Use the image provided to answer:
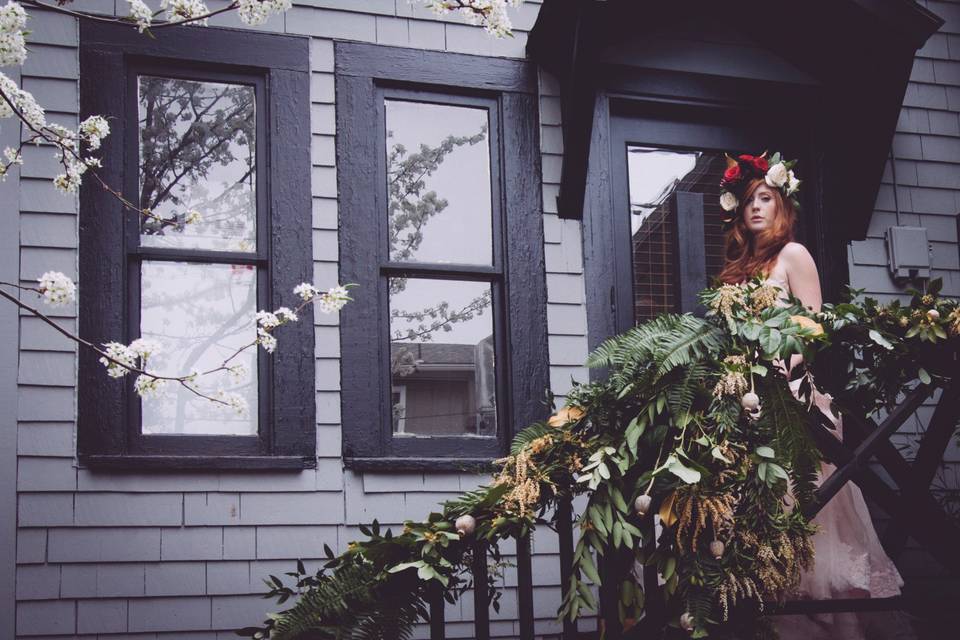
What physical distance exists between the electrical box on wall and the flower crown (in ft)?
2.98

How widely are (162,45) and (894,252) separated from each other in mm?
3655

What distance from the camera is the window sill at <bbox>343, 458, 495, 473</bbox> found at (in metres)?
4.89

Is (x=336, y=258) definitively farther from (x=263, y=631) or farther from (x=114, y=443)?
(x=263, y=631)

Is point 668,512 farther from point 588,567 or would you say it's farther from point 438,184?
point 438,184

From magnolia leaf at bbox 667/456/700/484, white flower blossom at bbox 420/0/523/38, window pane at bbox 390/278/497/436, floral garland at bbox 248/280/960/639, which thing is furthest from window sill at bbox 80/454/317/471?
magnolia leaf at bbox 667/456/700/484

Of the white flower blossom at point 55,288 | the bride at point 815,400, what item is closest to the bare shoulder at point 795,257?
the bride at point 815,400

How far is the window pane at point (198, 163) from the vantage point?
16.4 ft

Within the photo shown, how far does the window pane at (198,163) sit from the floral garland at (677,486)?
203 centimetres

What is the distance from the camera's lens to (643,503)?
3229mm

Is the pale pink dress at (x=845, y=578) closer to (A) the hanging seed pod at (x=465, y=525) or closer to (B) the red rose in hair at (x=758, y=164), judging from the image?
(B) the red rose in hair at (x=758, y=164)

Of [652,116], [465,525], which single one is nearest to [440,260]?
[652,116]

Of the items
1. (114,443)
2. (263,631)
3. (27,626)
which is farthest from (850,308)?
(27,626)

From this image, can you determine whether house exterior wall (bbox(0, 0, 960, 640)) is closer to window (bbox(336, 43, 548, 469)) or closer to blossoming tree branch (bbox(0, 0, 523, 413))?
window (bbox(336, 43, 548, 469))

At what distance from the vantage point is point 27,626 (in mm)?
4414
